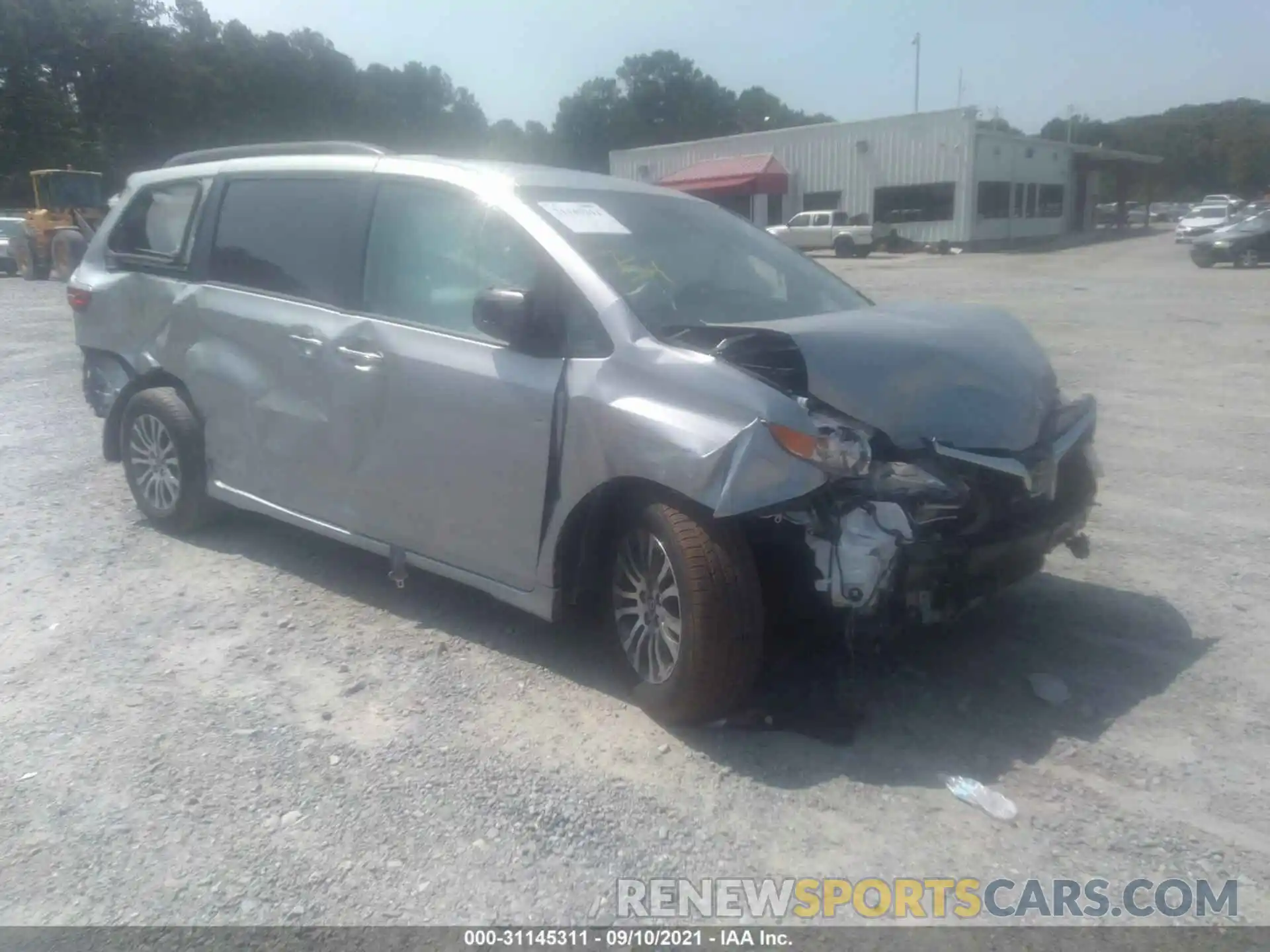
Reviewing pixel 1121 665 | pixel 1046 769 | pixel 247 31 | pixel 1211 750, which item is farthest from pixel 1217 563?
pixel 247 31

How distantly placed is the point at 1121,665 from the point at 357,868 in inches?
118

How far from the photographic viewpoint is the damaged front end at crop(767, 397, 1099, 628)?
144 inches

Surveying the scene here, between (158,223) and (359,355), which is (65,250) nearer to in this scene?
(158,223)

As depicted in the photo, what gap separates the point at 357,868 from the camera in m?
3.17

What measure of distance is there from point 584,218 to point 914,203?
134 feet

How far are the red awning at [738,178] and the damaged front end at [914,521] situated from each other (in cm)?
4216

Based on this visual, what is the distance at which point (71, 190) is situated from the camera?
2827 cm

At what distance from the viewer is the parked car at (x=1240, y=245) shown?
93.7ft

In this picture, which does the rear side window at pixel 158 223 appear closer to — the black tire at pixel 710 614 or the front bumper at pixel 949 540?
the black tire at pixel 710 614

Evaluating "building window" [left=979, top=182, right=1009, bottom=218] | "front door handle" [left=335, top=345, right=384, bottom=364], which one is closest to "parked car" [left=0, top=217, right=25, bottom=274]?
"front door handle" [left=335, top=345, right=384, bottom=364]

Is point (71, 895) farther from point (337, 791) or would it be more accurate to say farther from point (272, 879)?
point (337, 791)

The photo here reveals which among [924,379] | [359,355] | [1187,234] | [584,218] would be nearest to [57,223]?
[359,355]

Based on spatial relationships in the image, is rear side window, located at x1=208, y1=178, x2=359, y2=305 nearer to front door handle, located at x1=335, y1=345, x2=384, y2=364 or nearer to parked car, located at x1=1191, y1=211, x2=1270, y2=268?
front door handle, located at x1=335, y1=345, x2=384, y2=364

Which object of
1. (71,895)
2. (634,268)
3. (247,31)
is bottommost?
(71,895)
